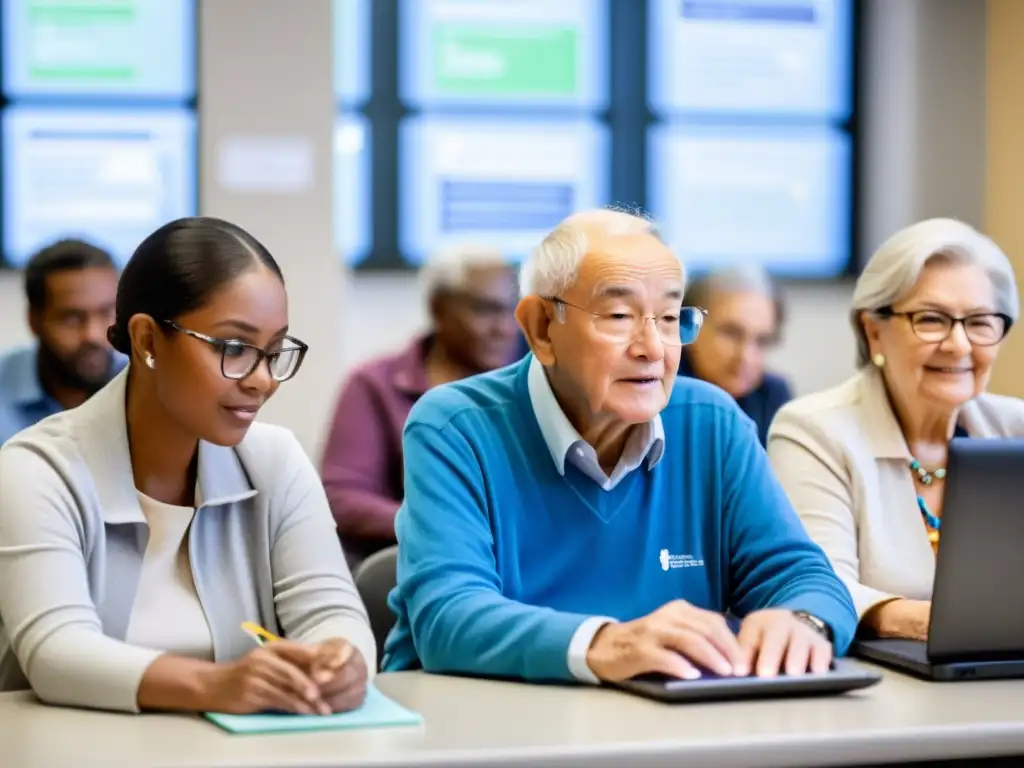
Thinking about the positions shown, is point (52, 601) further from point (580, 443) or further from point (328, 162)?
point (328, 162)

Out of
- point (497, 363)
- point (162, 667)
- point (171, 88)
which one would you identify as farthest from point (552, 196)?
point (162, 667)

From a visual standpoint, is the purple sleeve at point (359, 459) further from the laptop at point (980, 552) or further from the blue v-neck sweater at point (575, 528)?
the laptop at point (980, 552)

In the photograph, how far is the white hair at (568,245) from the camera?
203cm

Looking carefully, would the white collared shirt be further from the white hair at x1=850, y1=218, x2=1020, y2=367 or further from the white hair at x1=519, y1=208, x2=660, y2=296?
the white hair at x1=850, y1=218, x2=1020, y2=367

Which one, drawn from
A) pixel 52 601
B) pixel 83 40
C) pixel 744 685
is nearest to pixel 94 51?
pixel 83 40

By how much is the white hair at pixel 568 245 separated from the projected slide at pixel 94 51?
10.8 feet

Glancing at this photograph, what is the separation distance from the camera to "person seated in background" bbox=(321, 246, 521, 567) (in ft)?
11.7

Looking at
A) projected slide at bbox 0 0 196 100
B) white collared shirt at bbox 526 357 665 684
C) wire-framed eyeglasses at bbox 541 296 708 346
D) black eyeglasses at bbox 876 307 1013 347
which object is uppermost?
projected slide at bbox 0 0 196 100

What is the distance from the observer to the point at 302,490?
2.00 metres

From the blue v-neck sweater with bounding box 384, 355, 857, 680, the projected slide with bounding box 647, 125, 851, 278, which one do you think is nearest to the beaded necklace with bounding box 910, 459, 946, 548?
the blue v-neck sweater with bounding box 384, 355, 857, 680

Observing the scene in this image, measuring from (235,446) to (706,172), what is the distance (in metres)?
4.03

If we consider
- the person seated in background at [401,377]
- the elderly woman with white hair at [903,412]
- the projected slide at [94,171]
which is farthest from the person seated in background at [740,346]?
the projected slide at [94,171]

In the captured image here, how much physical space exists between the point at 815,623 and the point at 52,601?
0.95 m

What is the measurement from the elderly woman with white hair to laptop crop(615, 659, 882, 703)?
1.87 ft
